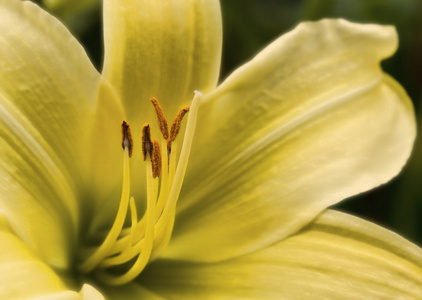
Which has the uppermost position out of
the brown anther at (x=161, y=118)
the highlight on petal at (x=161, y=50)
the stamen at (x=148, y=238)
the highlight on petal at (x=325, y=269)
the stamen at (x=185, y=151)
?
the highlight on petal at (x=161, y=50)

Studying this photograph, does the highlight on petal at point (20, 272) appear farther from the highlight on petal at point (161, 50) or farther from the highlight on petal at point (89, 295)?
the highlight on petal at point (161, 50)

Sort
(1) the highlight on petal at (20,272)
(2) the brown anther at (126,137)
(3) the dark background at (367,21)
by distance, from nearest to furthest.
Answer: (1) the highlight on petal at (20,272), (2) the brown anther at (126,137), (3) the dark background at (367,21)

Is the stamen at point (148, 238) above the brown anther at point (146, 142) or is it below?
below

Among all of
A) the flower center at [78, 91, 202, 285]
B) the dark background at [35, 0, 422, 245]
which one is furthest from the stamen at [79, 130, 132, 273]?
the dark background at [35, 0, 422, 245]

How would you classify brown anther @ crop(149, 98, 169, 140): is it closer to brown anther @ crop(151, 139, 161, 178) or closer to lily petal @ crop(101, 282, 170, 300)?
brown anther @ crop(151, 139, 161, 178)

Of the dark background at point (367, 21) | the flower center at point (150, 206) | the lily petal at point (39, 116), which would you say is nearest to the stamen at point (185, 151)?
the flower center at point (150, 206)

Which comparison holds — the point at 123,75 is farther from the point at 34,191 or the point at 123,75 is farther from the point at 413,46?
the point at 413,46
